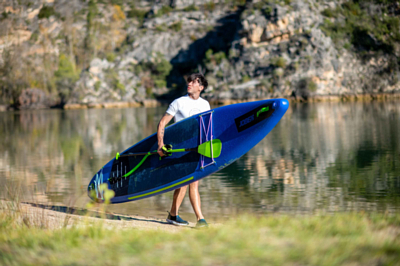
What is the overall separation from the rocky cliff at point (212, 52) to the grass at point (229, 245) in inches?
2551

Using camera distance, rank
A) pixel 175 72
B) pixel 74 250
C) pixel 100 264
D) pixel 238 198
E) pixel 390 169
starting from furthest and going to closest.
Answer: pixel 175 72
pixel 390 169
pixel 238 198
pixel 74 250
pixel 100 264

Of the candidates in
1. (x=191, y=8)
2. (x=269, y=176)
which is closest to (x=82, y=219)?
(x=269, y=176)

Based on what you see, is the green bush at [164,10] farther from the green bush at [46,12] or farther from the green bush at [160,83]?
the green bush at [46,12]

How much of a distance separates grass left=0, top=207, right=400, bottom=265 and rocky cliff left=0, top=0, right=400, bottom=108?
64793 millimetres

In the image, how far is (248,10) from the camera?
8062cm

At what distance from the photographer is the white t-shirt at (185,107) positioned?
5.20 metres

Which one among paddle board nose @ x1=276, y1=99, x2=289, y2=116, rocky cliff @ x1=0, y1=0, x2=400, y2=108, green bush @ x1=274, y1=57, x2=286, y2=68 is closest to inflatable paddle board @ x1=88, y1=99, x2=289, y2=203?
paddle board nose @ x1=276, y1=99, x2=289, y2=116

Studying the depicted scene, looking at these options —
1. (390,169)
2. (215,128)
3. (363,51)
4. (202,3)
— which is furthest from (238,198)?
(202,3)

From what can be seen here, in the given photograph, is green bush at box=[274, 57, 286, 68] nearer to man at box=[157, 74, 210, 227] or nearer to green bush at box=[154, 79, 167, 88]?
green bush at box=[154, 79, 167, 88]

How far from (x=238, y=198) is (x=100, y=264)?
4.89 meters

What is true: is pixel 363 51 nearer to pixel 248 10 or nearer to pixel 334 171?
pixel 248 10

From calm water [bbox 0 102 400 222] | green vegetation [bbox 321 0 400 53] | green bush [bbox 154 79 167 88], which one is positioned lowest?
calm water [bbox 0 102 400 222]

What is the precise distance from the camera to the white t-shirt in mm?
5199

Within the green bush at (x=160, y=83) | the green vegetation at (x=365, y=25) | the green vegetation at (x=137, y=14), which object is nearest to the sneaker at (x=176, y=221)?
the green vegetation at (x=365, y=25)
